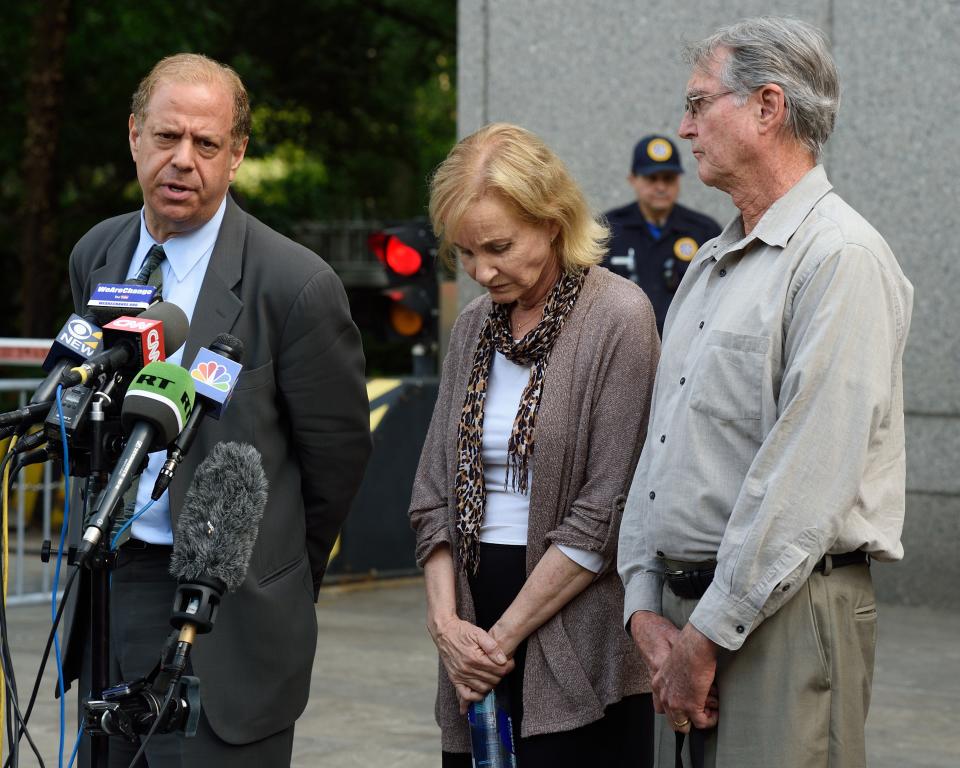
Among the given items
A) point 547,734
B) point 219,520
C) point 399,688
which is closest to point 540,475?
point 547,734

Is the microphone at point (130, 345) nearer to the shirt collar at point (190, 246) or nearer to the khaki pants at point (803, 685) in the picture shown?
the shirt collar at point (190, 246)

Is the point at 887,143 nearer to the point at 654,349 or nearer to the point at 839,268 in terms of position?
the point at 654,349

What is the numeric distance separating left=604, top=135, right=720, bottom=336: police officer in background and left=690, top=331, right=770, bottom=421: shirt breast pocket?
4664mm

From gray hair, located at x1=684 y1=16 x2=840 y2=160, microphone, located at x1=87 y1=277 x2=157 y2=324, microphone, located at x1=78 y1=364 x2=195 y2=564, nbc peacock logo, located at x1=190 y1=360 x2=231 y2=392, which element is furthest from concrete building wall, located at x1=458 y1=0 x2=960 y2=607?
microphone, located at x1=78 y1=364 x2=195 y2=564

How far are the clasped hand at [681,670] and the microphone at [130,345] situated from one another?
42.8 inches

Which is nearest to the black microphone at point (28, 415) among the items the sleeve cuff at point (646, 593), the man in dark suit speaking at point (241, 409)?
the man in dark suit speaking at point (241, 409)

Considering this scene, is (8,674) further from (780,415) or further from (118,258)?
(780,415)

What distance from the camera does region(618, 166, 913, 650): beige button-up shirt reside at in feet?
8.54

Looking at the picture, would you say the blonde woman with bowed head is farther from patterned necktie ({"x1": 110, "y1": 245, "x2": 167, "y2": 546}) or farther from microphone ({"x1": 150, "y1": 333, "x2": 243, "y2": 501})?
microphone ({"x1": 150, "y1": 333, "x2": 243, "y2": 501})

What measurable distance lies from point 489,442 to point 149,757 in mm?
1003

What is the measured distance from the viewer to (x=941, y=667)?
6871 millimetres

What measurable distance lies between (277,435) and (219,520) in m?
0.98

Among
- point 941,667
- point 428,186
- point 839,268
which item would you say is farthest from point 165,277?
point 941,667

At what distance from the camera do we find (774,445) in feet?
8.61
